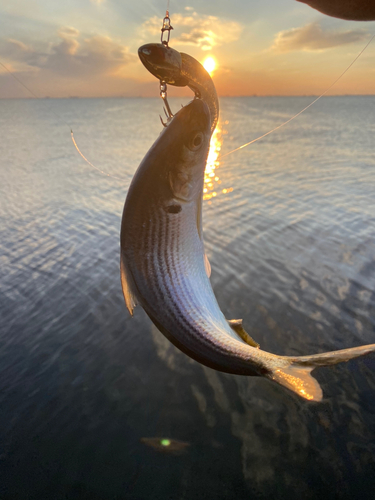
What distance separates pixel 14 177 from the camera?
1852 cm

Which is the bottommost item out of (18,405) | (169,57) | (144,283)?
(18,405)

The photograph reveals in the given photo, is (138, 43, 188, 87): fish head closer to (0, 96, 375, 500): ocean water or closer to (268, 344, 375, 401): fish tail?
(268, 344, 375, 401): fish tail

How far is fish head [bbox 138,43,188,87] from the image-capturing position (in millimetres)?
2084

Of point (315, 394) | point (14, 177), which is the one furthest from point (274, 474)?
point (14, 177)

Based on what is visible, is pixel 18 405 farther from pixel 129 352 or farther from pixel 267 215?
pixel 267 215

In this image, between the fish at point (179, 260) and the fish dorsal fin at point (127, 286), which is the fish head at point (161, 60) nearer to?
the fish at point (179, 260)

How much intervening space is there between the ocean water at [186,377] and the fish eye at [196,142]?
3729 millimetres

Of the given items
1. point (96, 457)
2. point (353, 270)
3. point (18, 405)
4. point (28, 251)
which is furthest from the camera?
point (28, 251)

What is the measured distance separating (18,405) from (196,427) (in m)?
2.84

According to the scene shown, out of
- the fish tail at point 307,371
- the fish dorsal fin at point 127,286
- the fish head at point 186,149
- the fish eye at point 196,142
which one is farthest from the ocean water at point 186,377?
the fish eye at point 196,142

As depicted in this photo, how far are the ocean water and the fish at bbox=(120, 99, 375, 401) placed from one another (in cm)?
214

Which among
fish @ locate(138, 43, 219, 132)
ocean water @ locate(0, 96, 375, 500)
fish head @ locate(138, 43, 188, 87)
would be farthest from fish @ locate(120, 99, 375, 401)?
ocean water @ locate(0, 96, 375, 500)

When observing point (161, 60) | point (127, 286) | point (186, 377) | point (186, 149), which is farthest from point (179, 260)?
point (186, 377)

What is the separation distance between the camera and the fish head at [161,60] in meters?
2.08
